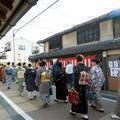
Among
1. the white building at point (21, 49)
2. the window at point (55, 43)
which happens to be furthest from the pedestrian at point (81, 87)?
the white building at point (21, 49)

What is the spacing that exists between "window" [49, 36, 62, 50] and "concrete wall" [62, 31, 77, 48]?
153 cm

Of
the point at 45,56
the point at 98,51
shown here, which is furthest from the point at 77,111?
the point at 45,56

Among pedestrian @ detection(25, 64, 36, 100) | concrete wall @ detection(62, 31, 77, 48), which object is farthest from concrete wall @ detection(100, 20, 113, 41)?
pedestrian @ detection(25, 64, 36, 100)

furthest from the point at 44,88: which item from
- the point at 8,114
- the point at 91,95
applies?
the point at 91,95

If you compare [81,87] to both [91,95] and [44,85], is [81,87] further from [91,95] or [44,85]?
[44,85]

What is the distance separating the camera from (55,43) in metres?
38.3

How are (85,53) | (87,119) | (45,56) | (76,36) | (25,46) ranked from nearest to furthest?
1. (87,119)
2. (85,53)
3. (76,36)
4. (45,56)
5. (25,46)

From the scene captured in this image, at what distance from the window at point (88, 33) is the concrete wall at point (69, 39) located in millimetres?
1000

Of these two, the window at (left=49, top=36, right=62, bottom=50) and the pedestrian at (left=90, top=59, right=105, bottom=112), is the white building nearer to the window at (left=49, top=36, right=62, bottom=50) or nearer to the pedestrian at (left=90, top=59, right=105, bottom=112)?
the window at (left=49, top=36, right=62, bottom=50)

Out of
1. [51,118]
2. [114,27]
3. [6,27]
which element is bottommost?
[51,118]

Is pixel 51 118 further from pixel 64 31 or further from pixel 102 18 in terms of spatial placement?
pixel 64 31

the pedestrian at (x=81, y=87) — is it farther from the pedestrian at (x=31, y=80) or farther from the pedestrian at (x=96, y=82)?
the pedestrian at (x=31, y=80)

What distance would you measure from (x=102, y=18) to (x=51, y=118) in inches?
548

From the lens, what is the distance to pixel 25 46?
260ft
